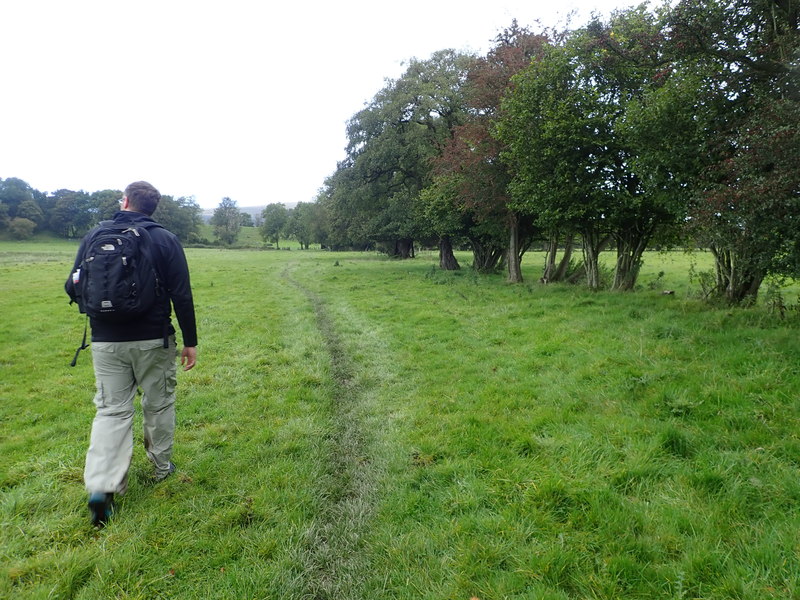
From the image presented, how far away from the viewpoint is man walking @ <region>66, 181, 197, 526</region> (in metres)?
3.63

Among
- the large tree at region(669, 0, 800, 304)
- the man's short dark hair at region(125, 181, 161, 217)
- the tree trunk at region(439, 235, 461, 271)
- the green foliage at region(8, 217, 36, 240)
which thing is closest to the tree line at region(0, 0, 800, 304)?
the large tree at region(669, 0, 800, 304)

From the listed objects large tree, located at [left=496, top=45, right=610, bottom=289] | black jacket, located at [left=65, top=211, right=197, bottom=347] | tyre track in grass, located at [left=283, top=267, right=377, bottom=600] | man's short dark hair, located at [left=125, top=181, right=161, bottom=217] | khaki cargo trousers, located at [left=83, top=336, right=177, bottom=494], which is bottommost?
tyre track in grass, located at [left=283, top=267, right=377, bottom=600]

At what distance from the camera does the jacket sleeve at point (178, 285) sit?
395cm

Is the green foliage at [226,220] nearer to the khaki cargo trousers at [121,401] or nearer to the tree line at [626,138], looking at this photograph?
the tree line at [626,138]

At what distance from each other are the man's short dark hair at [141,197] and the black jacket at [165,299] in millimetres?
94

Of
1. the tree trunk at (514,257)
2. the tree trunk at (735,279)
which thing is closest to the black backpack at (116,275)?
the tree trunk at (735,279)

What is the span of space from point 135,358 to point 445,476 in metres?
3.22

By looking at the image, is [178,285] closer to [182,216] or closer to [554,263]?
[554,263]

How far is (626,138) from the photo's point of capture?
10625mm

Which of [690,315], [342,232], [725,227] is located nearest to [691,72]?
[725,227]

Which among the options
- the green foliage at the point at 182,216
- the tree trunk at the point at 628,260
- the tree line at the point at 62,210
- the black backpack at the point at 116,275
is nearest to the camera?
the black backpack at the point at 116,275

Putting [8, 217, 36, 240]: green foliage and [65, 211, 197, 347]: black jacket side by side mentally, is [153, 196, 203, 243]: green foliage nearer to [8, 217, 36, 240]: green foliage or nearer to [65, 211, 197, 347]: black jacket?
[8, 217, 36, 240]: green foliage

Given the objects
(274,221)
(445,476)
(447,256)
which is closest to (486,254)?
(447,256)

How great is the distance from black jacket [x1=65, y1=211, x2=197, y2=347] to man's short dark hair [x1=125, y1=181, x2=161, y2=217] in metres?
0.09
